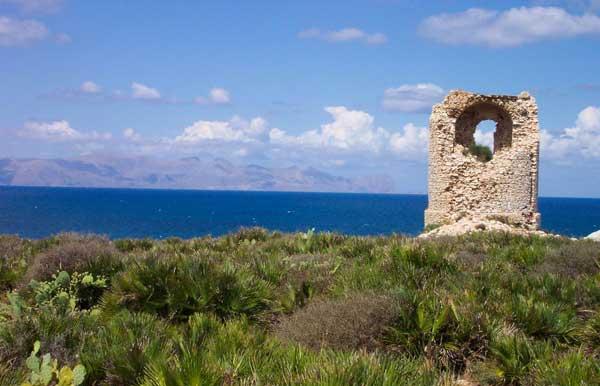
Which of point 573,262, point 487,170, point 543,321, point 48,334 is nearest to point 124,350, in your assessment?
point 48,334

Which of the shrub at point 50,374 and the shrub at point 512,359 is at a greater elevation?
the shrub at point 50,374

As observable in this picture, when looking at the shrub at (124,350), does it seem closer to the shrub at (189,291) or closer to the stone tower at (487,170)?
the shrub at (189,291)

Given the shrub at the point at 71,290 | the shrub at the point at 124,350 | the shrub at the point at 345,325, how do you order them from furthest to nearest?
1. the shrub at the point at 71,290
2. the shrub at the point at 345,325
3. the shrub at the point at 124,350

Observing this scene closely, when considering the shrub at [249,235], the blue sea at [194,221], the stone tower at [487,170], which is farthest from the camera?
the blue sea at [194,221]

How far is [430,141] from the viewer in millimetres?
22688

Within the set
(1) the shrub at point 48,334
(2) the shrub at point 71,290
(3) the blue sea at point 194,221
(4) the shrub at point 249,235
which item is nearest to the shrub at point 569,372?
(1) the shrub at point 48,334

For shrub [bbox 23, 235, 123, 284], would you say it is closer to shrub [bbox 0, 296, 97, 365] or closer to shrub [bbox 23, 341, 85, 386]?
shrub [bbox 0, 296, 97, 365]

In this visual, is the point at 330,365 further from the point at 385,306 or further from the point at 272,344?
the point at 385,306

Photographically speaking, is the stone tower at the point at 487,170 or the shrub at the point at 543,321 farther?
the stone tower at the point at 487,170

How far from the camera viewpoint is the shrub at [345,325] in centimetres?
614

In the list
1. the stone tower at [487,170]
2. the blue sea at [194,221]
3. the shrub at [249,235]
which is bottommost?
the blue sea at [194,221]

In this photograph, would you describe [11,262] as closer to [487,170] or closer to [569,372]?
[569,372]

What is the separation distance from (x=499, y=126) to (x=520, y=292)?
17.5 meters

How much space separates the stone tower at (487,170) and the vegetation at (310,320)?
1124cm
